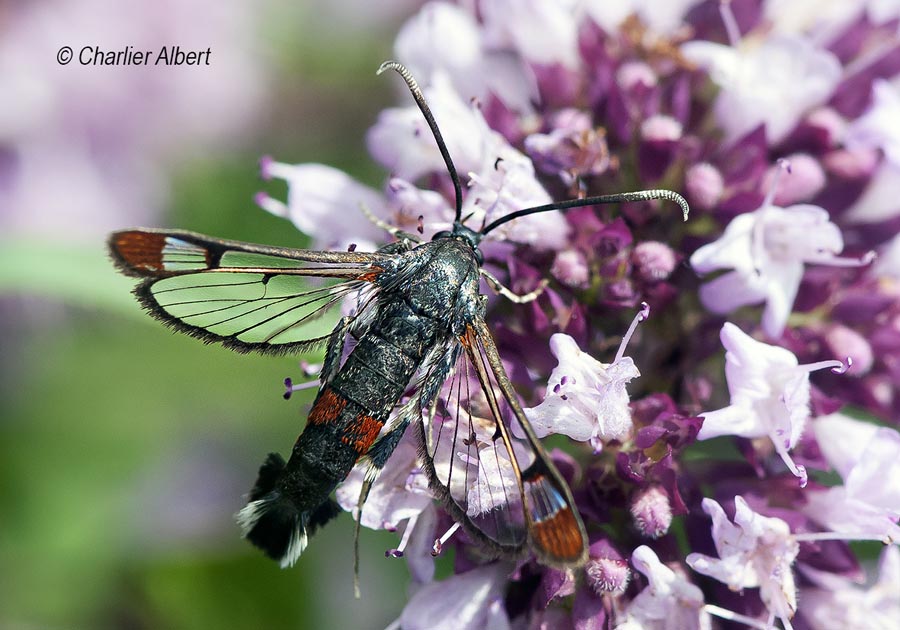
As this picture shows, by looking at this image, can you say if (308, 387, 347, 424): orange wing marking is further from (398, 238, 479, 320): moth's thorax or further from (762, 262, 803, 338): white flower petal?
(762, 262, 803, 338): white flower petal

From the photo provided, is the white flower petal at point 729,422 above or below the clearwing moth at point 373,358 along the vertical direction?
below

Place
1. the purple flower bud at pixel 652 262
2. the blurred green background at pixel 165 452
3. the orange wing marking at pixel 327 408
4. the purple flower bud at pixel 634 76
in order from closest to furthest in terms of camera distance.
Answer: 1. the orange wing marking at pixel 327 408
2. the purple flower bud at pixel 652 262
3. the purple flower bud at pixel 634 76
4. the blurred green background at pixel 165 452

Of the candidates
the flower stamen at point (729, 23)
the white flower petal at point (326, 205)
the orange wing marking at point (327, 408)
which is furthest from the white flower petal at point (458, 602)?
the flower stamen at point (729, 23)

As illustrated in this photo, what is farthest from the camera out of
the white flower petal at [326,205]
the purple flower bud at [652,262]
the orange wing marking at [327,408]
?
the white flower petal at [326,205]

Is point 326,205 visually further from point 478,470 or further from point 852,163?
point 852,163

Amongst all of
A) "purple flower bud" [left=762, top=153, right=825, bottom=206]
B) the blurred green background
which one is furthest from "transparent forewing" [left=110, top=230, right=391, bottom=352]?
"purple flower bud" [left=762, top=153, right=825, bottom=206]

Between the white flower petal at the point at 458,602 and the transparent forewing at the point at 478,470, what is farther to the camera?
the white flower petal at the point at 458,602

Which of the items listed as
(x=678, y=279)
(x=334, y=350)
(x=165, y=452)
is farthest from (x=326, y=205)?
(x=165, y=452)

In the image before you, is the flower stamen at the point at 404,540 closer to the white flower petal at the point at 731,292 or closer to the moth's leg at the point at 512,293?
the moth's leg at the point at 512,293

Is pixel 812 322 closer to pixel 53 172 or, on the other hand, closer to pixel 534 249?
pixel 534 249
